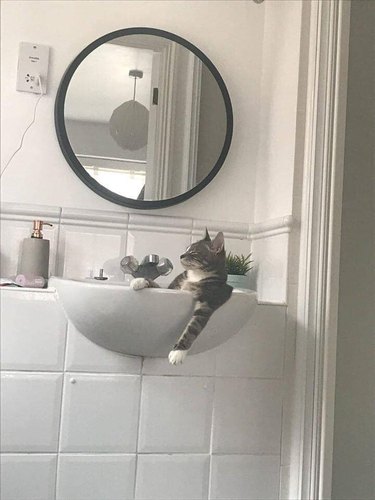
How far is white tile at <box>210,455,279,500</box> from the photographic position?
1.40 metres

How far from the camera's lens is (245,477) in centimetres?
141

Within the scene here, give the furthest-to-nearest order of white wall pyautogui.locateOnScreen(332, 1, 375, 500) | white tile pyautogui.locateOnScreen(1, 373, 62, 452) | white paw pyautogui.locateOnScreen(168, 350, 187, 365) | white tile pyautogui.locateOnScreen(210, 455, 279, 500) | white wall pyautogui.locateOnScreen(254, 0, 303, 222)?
white wall pyautogui.locateOnScreen(332, 1, 375, 500), white wall pyautogui.locateOnScreen(254, 0, 303, 222), white tile pyautogui.locateOnScreen(210, 455, 279, 500), white tile pyautogui.locateOnScreen(1, 373, 62, 452), white paw pyautogui.locateOnScreen(168, 350, 187, 365)

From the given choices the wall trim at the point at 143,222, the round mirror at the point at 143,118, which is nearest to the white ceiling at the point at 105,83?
the round mirror at the point at 143,118

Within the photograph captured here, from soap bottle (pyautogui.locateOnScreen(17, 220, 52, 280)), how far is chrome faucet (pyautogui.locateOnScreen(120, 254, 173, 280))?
232 mm

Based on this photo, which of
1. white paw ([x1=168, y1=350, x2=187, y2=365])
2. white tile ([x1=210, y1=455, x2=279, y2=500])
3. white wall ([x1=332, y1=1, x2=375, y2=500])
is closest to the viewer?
white paw ([x1=168, y1=350, x2=187, y2=365])

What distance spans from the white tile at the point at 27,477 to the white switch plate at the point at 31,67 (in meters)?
0.93

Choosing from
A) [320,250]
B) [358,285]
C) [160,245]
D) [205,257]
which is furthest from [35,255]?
[358,285]

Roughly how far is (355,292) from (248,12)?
88 cm

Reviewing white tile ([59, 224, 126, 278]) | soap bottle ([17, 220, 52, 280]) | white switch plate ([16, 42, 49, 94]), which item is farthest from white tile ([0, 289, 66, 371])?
white switch plate ([16, 42, 49, 94])

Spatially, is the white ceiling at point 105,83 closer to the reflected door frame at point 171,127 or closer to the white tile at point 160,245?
the reflected door frame at point 171,127

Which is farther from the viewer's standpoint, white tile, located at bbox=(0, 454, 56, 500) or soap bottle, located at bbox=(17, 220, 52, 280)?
soap bottle, located at bbox=(17, 220, 52, 280)

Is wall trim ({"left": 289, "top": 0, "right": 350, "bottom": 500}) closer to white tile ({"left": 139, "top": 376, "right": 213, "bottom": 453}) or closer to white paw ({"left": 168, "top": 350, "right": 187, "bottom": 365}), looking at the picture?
white tile ({"left": 139, "top": 376, "right": 213, "bottom": 453})

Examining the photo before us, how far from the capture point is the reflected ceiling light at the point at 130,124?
1.57 m

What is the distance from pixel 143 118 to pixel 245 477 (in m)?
0.97
